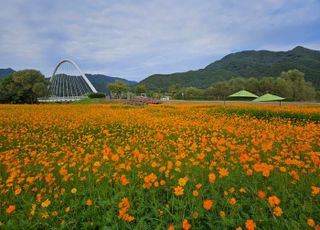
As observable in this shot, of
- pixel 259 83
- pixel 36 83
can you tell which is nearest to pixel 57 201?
pixel 36 83

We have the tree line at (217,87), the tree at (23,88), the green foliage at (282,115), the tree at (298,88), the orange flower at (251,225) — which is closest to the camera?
the orange flower at (251,225)

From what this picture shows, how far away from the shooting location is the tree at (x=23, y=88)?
156ft

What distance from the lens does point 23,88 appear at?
48062 millimetres

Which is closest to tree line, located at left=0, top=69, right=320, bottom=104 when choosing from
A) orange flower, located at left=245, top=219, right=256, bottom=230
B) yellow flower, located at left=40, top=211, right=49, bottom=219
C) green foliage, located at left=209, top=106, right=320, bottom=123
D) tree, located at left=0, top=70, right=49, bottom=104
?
tree, located at left=0, top=70, right=49, bottom=104

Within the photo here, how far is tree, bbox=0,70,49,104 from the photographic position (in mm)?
47625

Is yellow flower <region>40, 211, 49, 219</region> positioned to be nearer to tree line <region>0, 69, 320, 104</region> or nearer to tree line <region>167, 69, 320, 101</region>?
tree line <region>0, 69, 320, 104</region>

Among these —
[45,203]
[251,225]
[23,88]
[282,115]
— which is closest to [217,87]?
[23,88]

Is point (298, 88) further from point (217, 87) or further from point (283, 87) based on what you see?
point (217, 87)

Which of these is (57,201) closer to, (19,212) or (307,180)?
(19,212)

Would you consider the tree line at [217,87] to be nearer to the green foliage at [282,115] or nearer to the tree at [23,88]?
the tree at [23,88]

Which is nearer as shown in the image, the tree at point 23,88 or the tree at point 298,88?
the tree at point 23,88

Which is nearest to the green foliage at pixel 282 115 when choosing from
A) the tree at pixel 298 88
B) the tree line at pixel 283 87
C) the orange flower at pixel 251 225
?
the orange flower at pixel 251 225

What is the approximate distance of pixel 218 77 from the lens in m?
168

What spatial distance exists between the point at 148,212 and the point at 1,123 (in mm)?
9817
